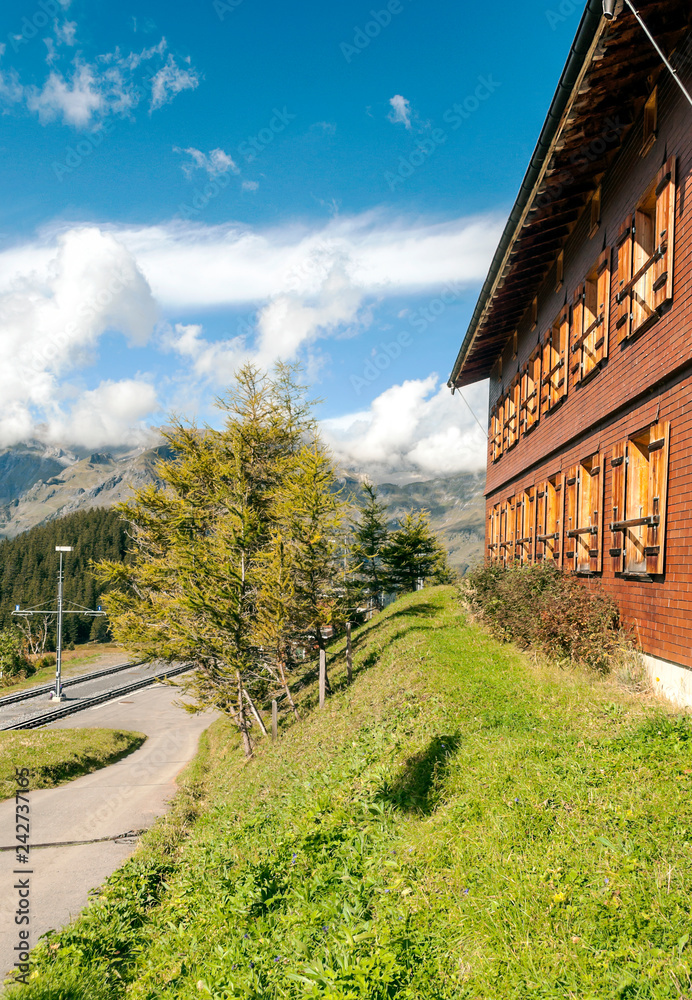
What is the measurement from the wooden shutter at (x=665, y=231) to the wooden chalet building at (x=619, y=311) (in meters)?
0.03

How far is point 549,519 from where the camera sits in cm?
1594

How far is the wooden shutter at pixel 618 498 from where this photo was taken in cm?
1057

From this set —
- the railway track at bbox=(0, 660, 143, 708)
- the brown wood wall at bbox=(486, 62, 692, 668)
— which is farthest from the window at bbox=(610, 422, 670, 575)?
the railway track at bbox=(0, 660, 143, 708)

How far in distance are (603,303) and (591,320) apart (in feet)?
3.60

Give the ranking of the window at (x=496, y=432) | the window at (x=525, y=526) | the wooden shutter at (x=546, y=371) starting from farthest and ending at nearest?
1. the window at (x=496, y=432)
2. the window at (x=525, y=526)
3. the wooden shutter at (x=546, y=371)

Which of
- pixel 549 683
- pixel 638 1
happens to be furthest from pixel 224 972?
pixel 638 1

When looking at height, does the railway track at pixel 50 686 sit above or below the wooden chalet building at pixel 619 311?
below

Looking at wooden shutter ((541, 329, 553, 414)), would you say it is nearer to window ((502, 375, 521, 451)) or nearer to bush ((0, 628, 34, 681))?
window ((502, 375, 521, 451))

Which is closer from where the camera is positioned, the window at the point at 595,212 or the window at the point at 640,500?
the window at the point at 640,500

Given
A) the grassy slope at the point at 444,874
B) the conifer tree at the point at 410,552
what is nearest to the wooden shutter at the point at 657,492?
the grassy slope at the point at 444,874

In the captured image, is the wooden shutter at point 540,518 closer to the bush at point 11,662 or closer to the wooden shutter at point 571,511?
the wooden shutter at point 571,511

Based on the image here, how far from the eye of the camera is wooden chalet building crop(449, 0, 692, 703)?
8266 mm

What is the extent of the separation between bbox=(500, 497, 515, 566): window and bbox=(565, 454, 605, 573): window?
669cm

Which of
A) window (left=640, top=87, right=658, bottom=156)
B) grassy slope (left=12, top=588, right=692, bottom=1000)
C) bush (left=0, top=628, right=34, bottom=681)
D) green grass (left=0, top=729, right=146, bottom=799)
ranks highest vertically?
window (left=640, top=87, right=658, bottom=156)
